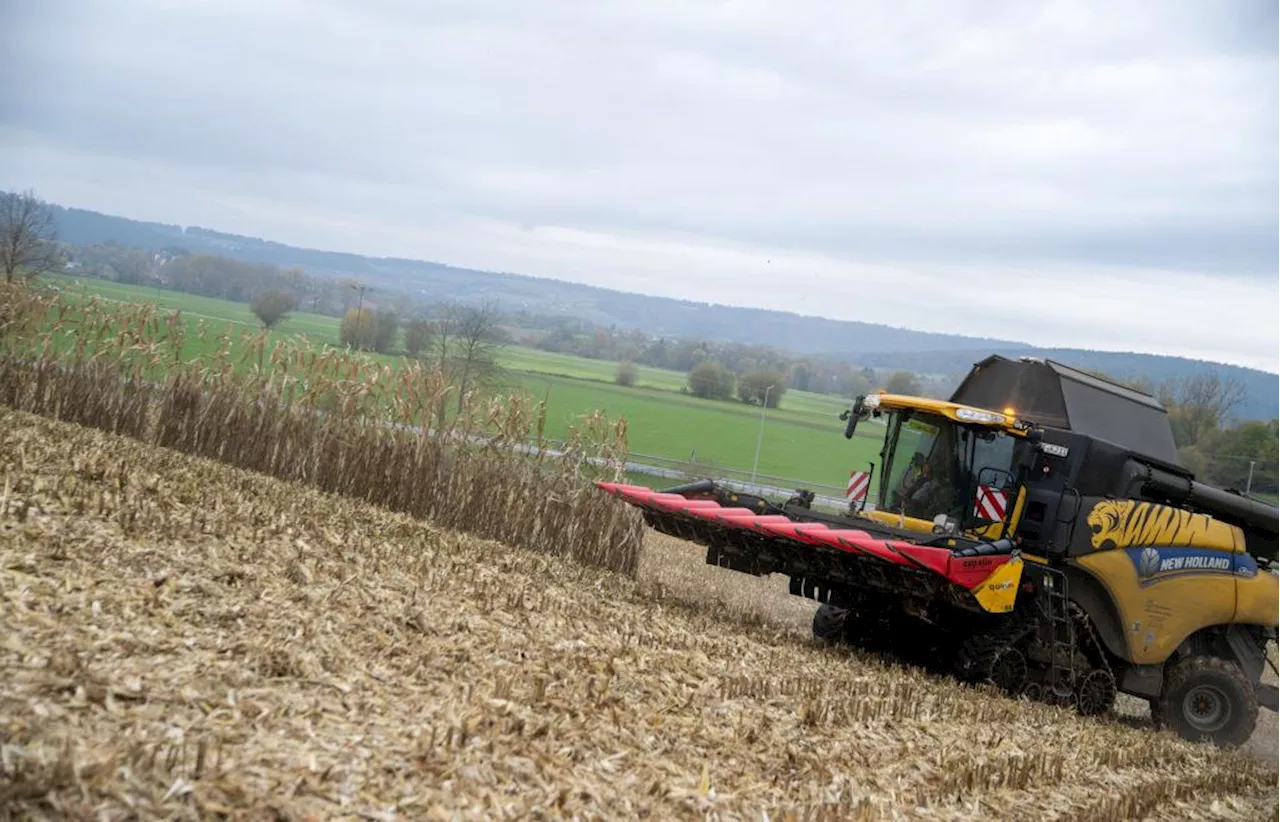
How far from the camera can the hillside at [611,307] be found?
11581cm

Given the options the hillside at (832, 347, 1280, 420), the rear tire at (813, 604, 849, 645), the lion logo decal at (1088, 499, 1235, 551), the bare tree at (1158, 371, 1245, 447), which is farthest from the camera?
the hillside at (832, 347, 1280, 420)

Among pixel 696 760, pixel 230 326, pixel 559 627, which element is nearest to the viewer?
pixel 696 760

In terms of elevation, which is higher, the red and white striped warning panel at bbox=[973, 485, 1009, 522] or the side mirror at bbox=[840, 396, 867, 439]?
the side mirror at bbox=[840, 396, 867, 439]

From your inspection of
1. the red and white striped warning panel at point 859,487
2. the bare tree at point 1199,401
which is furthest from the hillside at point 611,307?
the red and white striped warning panel at point 859,487

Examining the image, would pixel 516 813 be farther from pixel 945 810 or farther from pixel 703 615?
pixel 703 615

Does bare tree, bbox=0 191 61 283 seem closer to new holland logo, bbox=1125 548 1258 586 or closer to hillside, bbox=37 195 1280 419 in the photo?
new holland logo, bbox=1125 548 1258 586

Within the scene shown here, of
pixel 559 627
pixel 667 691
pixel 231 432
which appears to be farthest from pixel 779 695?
pixel 231 432

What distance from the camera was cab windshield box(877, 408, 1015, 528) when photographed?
33.6 ft

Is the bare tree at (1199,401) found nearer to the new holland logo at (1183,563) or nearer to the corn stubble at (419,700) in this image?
the new holland logo at (1183,563)

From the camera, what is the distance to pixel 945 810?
566 cm

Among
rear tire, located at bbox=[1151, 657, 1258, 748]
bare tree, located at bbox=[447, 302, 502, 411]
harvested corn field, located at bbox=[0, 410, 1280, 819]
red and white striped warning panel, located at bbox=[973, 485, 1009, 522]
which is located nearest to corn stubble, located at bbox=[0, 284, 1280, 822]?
harvested corn field, located at bbox=[0, 410, 1280, 819]

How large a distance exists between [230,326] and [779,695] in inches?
438

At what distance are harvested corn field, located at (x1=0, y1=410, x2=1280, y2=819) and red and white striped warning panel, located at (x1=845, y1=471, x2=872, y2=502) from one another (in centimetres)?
238

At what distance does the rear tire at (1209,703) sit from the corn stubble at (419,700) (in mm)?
1021
